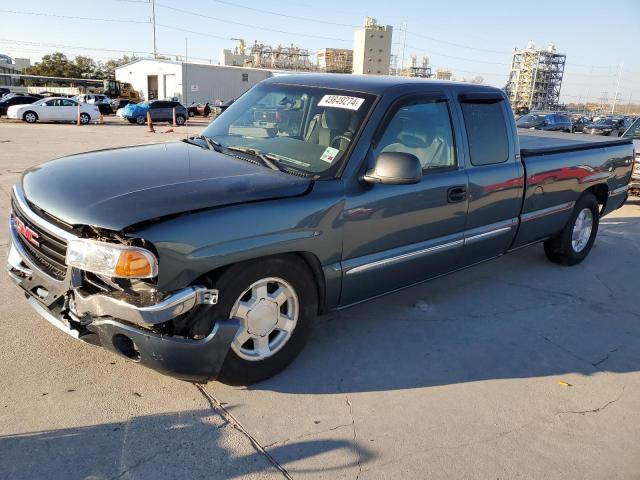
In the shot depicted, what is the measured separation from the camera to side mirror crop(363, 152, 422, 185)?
127 inches

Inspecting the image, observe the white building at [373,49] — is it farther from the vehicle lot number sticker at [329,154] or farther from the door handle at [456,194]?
the vehicle lot number sticker at [329,154]

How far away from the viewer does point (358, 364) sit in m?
3.54

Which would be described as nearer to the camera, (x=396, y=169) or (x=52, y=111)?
(x=396, y=169)

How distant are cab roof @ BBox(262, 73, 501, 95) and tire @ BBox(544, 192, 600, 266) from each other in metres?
2.14

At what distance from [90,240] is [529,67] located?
394 ft

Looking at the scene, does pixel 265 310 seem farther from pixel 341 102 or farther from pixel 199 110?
pixel 199 110

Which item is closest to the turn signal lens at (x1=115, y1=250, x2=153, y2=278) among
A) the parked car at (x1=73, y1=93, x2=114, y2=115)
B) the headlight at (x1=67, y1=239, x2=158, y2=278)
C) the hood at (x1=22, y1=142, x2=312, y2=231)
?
the headlight at (x1=67, y1=239, x2=158, y2=278)

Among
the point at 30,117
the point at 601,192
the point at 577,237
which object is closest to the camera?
the point at 577,237

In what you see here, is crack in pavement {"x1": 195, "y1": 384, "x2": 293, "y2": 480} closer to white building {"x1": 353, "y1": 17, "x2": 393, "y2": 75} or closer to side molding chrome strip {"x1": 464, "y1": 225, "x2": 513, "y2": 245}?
side molding chrome strip {"x1": 464, "y1": 225, "x2": 513, "y2": 245}

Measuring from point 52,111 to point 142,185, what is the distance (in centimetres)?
3047

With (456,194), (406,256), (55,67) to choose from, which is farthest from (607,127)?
(55,67)

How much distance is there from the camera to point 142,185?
2.89 meters

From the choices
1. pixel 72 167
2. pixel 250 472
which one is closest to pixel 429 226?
pixel 250 472

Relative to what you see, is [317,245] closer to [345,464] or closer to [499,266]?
[345,464]
